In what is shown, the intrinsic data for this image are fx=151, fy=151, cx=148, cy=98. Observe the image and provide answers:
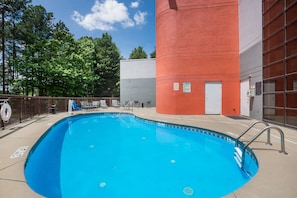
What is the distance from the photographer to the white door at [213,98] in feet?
28.8

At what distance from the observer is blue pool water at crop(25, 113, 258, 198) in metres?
2.59

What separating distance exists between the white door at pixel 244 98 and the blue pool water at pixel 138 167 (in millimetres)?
3919

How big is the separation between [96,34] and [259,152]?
29.4 metres

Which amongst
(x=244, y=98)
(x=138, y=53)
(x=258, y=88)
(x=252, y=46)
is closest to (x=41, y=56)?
(x=252, y=46)

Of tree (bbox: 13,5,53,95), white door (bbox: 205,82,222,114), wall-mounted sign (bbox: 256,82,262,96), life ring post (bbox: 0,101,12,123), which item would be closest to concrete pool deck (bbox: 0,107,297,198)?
life ring post (bbox: 0,101,12,123)

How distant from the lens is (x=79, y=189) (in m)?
2.61

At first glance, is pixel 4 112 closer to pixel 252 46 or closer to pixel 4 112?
pixel 4 112

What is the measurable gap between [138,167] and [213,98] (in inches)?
273

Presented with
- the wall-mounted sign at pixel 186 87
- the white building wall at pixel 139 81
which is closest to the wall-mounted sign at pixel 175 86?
the wall-mounted sign at pixel 186 87

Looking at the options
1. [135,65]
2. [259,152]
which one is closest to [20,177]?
[259,152]

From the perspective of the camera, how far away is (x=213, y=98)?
8836 millimetres

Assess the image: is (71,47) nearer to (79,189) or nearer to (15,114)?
(15,114)

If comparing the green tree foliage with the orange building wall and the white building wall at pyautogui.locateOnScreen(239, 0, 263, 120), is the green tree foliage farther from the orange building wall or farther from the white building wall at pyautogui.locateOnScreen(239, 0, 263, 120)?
the white building wall at pyautogui.locateOnScreen(239, 0, 263, 120)

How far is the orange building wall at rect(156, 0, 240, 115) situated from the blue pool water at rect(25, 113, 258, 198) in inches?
152
